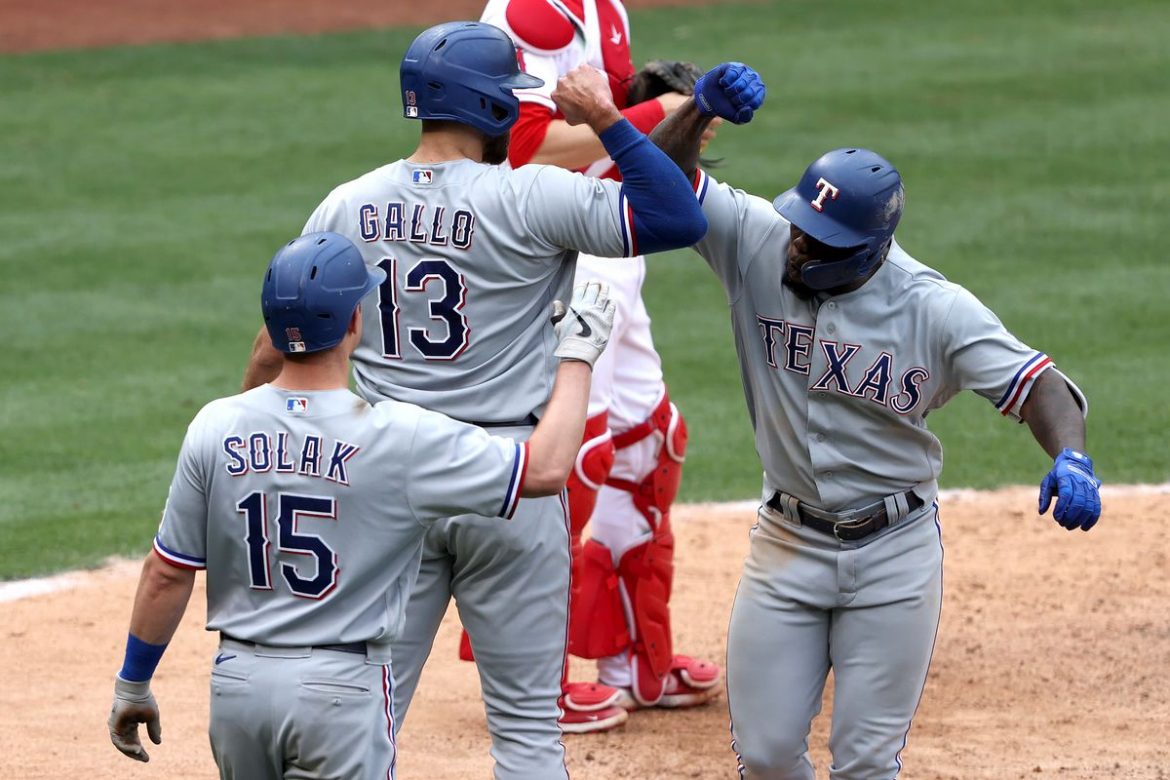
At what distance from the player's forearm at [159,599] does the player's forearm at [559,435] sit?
732 mm

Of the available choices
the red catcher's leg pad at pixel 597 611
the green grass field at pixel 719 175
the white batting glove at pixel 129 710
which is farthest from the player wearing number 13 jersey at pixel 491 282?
the green grass field at pixel 719 175

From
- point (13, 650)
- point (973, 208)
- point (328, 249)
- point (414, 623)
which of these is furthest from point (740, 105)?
point (973, 208)

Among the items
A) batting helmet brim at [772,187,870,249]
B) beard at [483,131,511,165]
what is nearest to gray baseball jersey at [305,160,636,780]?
beard at [483,131,511,165]

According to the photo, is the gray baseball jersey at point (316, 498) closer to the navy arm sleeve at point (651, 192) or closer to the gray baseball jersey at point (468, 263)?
the gray baseball jersey at point (468, 263)

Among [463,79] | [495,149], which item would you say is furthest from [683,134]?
[463,79]

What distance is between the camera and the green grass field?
8492 millimetres

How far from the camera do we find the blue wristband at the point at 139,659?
3678 mm

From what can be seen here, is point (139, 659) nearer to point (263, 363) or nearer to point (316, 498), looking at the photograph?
point (316, 498)

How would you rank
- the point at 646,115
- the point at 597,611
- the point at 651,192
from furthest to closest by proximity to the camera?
the point at 597,611
the point at 646,115
the point at 651,192

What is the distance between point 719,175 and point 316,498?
29.4ft

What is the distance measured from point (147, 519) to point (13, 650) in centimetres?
145

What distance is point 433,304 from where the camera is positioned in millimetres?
3996

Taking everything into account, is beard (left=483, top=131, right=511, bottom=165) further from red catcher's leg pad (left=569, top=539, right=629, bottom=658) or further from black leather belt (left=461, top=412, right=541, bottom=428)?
red catcher's leg pad (left=569, top=539, right=629, bottom=658)

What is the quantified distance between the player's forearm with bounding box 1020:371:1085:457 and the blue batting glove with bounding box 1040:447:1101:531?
158 mm
